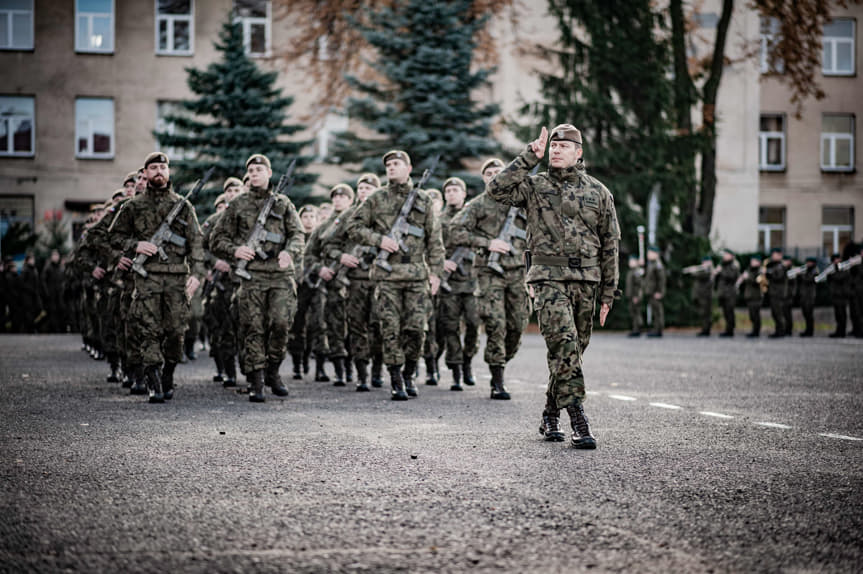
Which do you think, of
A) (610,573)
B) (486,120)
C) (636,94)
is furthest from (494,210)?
(636,94)

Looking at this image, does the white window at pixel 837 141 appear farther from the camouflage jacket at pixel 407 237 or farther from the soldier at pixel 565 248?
the soldier at pixel 565 248

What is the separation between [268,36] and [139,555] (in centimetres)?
3615

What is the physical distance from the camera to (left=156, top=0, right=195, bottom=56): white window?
130ft

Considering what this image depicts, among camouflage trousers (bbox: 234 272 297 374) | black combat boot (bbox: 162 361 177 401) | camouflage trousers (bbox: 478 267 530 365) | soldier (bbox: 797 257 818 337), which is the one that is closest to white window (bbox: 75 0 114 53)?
soldier (bbox: 797 257 818 337)

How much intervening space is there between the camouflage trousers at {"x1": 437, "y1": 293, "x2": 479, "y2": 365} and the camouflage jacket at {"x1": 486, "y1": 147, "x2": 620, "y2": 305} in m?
5.00

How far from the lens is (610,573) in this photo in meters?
4.51

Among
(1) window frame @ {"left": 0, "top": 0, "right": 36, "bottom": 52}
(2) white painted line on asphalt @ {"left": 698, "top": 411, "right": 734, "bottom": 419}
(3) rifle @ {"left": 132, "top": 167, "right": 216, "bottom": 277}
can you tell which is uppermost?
(1) window frame @ {"left": 0, "top": 0, "right": 36, "bottom": 52}

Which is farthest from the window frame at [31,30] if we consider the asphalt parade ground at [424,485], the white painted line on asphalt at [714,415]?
the white painted line on asphalt at [714,415]

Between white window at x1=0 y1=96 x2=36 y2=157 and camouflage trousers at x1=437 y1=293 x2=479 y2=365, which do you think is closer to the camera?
camouflage trousers at x1=437 y1=293 x2=479 y2=365

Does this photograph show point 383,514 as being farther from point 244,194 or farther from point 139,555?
point 244,194

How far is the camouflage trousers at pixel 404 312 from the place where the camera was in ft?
38.8

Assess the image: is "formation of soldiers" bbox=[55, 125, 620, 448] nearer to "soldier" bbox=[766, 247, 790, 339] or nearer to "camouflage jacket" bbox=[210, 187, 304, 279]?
"camouflage jacket" bbox=[210, 187, 304, 279]

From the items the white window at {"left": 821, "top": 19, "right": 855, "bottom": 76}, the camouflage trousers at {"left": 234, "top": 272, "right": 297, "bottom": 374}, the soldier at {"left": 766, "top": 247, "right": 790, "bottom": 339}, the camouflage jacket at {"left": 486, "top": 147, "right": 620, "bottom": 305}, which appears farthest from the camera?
the white window at {"left": 821, "top": 19, "right": 855, "bottom": 76}

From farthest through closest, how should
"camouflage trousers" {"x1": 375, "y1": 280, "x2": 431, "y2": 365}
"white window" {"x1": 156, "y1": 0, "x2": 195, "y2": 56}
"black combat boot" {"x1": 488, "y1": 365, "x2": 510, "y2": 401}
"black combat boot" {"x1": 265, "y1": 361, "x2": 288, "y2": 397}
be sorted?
"white window" {"x1": 156, "y1": 0, "x2": 195, "y2": 56}
"black combat boot" {"x1": 265, "y1": 361, "x2": 288, "y2": 397}
"camouflage trousers" {"x1": 375, "y1": 280, "x2": 431, "y2": 365}
"black combat boot" {"x1": 488, "y1": 365, "x2": 510, "y2": 401}
